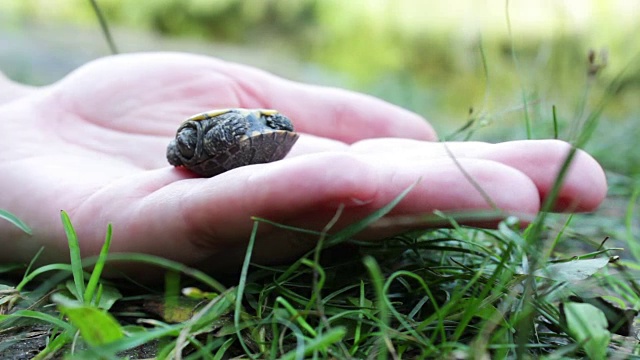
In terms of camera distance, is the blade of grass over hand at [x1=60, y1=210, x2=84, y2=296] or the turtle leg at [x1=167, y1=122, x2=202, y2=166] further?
the turtle leg at [x1=167, y1=122, x2=202, y2=166]

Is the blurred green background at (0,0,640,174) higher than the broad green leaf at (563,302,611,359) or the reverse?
the reverse

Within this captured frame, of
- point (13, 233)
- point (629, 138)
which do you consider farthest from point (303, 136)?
point (629, 138)

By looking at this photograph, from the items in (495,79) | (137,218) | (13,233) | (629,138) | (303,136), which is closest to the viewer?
(137,218)

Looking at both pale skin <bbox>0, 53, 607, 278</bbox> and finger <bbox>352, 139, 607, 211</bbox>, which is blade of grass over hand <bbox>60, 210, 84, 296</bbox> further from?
finger <bbox>352, 139, 607, 211</bbox>

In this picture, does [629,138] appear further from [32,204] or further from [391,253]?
[32,204]

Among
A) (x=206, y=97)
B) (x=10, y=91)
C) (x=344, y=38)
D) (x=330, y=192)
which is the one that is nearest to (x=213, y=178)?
(x=330, y=192)

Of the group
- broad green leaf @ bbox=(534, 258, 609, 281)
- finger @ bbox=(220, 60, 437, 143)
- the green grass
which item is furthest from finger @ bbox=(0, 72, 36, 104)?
broad green leaf @ bbox=(534, 258, 609, 281)

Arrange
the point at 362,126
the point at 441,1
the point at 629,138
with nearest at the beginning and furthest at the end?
the point at 362,126
the point at 629,138
the point at 441,1

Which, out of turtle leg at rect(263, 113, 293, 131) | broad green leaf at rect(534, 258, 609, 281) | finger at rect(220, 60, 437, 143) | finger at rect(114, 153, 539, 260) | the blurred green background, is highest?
finger at rect(114, 153, 539, 260)
